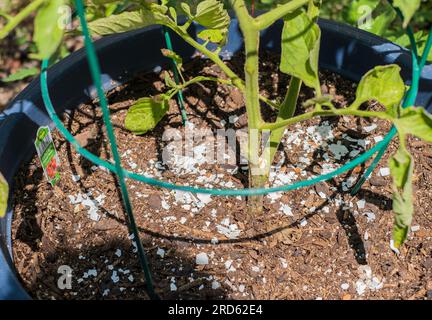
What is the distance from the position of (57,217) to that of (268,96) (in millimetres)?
611

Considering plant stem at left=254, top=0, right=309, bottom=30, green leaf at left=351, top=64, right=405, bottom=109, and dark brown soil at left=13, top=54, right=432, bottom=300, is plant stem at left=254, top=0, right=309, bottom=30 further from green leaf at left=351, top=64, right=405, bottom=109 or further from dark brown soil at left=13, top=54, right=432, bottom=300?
dark brown soil at left=13, top=54, right=432, bottom=300

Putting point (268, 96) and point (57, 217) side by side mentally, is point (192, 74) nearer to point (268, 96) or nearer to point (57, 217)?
point (268, 96)

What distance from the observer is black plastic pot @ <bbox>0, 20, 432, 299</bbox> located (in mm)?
1218

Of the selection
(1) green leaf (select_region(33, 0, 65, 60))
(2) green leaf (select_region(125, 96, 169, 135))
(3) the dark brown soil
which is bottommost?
(3) the dark brown soil

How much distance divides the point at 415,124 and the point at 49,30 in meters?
0.51

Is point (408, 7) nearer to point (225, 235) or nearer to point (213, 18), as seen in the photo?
point (213, 18)

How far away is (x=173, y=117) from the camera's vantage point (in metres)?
1.40

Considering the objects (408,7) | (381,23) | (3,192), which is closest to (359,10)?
(381,23)

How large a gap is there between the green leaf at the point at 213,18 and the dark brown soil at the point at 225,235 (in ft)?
1.04

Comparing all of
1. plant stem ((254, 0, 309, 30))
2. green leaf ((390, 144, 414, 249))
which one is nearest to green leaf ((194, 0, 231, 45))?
plant stem ((254, 0, 309, 30))

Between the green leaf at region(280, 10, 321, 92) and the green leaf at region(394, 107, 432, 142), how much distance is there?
14cm
